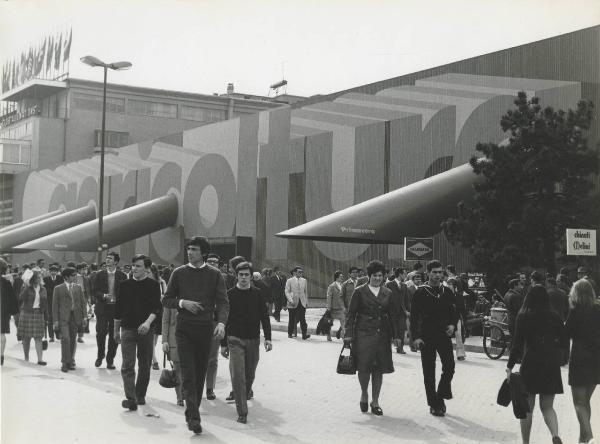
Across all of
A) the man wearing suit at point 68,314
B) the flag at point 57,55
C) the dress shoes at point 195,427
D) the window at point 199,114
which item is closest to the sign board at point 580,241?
the dress shoes at point 195,427

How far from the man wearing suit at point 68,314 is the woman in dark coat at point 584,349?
8.88 metres

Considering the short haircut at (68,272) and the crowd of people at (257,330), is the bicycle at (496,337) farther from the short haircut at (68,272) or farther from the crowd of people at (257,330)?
the short haircut at (68,272)

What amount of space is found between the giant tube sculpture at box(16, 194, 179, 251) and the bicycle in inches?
1015

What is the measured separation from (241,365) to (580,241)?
7.20m

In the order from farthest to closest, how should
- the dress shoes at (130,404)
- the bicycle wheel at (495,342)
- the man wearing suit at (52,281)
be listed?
the man wearing suit at (52,281), the bicycle wheel at (495,342), the dress shoes at (130,404)

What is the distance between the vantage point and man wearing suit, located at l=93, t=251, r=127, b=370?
14922 mm

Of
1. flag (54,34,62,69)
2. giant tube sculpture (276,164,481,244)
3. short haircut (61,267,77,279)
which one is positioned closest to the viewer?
short haircut (61,267,77,279)

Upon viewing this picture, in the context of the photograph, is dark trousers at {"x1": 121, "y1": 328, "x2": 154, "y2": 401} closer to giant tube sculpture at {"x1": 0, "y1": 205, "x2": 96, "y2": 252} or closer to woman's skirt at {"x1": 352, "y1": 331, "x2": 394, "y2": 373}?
woman's skirt at {"x1": 352, "y1": 331, "x2": 394, "y2": 373}

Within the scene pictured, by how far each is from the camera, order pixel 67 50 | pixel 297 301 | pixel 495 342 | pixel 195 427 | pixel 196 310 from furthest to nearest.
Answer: pixel 67 50
pixel 297 301
pixel 495 342
pixel 196 310
pixel 195 427

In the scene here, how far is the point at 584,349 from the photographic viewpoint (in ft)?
26.7

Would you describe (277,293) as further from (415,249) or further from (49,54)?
(49,54)

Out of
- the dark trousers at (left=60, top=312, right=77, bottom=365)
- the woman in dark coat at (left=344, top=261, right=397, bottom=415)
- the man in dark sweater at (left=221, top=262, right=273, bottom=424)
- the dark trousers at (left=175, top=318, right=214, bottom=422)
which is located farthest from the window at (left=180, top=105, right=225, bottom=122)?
the dark trousers at (left=175, top=318, right=214, bottom=422)

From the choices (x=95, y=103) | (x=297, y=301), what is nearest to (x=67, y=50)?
(x=95, y=103)

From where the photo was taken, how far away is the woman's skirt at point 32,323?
15.4m
